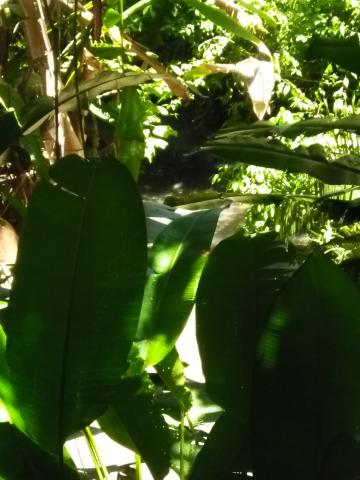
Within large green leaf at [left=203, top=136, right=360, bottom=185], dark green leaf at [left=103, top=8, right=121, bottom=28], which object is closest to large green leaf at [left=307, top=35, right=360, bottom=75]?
large green leaf at [left=203, top=136, right=360, bottom=185]

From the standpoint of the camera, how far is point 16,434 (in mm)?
525

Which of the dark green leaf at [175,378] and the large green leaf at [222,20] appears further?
the large green leaf at [222,20]

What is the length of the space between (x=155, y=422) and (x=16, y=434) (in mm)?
115

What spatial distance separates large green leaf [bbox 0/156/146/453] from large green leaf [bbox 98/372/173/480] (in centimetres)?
5

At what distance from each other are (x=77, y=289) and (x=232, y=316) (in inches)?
5.6

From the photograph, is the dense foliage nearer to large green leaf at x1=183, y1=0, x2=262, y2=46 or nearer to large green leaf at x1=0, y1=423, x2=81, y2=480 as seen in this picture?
large green leaf at x1=0, y1=423, x2=81, y2=480

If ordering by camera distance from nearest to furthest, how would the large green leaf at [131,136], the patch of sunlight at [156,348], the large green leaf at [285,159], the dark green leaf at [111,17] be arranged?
the patch of sunlight at [156,348] < the large green leaf at [285,159] < the large green leaf at [131,136] < the dark green leaf at [111,17]

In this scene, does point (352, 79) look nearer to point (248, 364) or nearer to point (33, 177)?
point (33, 177)

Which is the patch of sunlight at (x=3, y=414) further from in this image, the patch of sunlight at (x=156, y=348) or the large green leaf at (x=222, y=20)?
the large green leaf at (x=222, y=20)

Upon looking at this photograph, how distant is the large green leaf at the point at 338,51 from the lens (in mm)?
608

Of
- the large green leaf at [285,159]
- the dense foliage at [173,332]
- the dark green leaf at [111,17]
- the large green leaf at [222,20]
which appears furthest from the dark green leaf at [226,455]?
the dark green leaf at [111,17]

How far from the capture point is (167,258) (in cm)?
65

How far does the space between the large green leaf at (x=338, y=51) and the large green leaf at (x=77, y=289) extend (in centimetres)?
23

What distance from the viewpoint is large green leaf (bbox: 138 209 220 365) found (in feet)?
1.98
